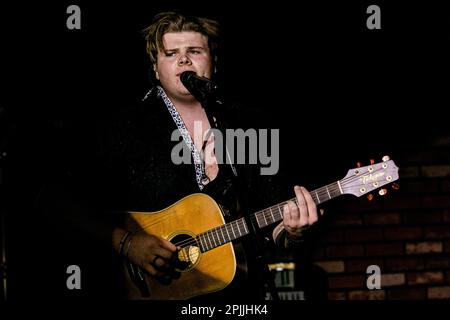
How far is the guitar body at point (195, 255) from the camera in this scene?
2.99m

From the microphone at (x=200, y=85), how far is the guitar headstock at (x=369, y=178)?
802mm

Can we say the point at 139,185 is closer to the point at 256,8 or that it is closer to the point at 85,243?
the point at 85,243

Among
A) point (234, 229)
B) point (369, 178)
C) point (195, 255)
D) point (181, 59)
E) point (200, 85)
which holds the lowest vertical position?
point (195, 255)

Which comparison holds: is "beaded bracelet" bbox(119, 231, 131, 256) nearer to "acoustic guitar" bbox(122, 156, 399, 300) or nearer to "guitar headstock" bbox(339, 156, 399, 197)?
"acoustic guitar" bbox(122, 156, 399, 300)

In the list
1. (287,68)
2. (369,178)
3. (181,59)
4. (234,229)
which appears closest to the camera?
(369,178)

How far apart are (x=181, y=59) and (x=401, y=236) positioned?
1881 millimetres

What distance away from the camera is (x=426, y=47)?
157 inches

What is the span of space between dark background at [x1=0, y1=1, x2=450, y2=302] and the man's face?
1.67 ft

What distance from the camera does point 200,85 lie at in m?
2.44

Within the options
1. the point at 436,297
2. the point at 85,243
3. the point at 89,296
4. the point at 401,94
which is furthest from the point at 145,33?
the point at 436,297

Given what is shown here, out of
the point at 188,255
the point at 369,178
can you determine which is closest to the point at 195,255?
the point at 188,255

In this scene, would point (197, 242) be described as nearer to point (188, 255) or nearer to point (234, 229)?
point (188, 255)

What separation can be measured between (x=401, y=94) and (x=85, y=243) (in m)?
2.11

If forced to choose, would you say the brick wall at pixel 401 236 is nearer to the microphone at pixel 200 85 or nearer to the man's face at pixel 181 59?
the man's face at pixel 181 59
